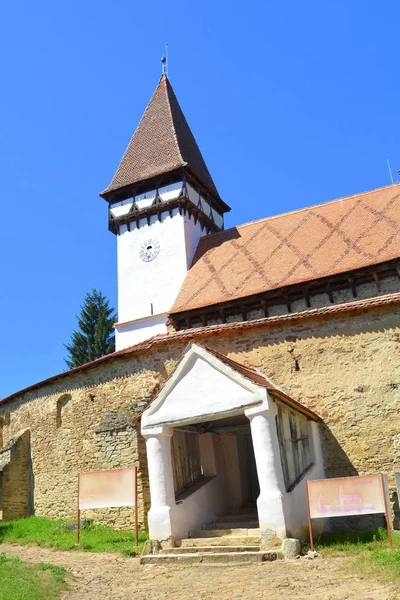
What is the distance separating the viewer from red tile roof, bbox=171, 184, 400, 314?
1566 cm

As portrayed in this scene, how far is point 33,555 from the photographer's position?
10.1 m

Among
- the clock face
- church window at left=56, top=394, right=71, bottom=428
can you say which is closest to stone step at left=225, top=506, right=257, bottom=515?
church window at left=56, top=394, right=71, bottom=428

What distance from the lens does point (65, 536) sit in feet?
38.9

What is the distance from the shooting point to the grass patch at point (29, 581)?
6375 millimetres

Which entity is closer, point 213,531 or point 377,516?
point 213,531

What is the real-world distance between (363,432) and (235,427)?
2705 millimetres

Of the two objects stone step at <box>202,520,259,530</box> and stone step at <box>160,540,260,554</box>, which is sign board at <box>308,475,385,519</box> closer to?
stone step at <box>160,540,260,554</box>

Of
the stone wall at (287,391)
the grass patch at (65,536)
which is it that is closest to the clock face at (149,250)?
the stone wall at (287,391)

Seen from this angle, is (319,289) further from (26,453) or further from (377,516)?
(26,453)

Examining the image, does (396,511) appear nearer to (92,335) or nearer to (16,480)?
(16,480)

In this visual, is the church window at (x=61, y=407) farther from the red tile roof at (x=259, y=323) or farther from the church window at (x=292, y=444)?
the church window at (x=292, y=444)

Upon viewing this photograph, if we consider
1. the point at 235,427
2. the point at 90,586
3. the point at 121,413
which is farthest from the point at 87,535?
the point at 90,586

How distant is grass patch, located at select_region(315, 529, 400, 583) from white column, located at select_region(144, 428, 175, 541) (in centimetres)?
263

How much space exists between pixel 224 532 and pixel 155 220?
14.2m
